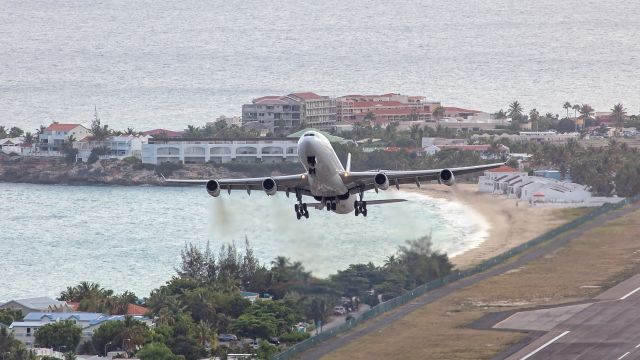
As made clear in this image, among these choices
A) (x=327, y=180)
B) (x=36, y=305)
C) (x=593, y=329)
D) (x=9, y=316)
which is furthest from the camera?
(x=36, y=305)

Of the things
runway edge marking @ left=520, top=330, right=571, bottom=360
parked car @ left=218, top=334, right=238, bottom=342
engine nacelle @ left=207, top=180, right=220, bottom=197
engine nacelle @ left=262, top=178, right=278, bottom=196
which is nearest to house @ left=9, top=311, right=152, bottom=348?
parked car @ left=218, top=334, right=238, bottom=342

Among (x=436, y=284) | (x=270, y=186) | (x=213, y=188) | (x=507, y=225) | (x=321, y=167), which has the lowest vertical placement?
(x=436, y=284)

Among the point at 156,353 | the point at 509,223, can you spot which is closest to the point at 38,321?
the point at 156,353

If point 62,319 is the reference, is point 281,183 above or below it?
above

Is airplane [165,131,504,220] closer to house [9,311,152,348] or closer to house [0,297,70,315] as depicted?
house [9,311,152,348]

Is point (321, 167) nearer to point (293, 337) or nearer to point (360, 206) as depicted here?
point (360, 206)

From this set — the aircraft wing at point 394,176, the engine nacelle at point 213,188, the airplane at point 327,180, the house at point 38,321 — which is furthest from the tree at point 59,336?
the aircraft wing at point 394,176

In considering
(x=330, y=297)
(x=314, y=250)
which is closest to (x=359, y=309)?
(x=330, y=297)

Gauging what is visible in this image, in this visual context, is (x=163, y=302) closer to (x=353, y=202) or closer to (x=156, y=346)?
(x=156, y=346)
